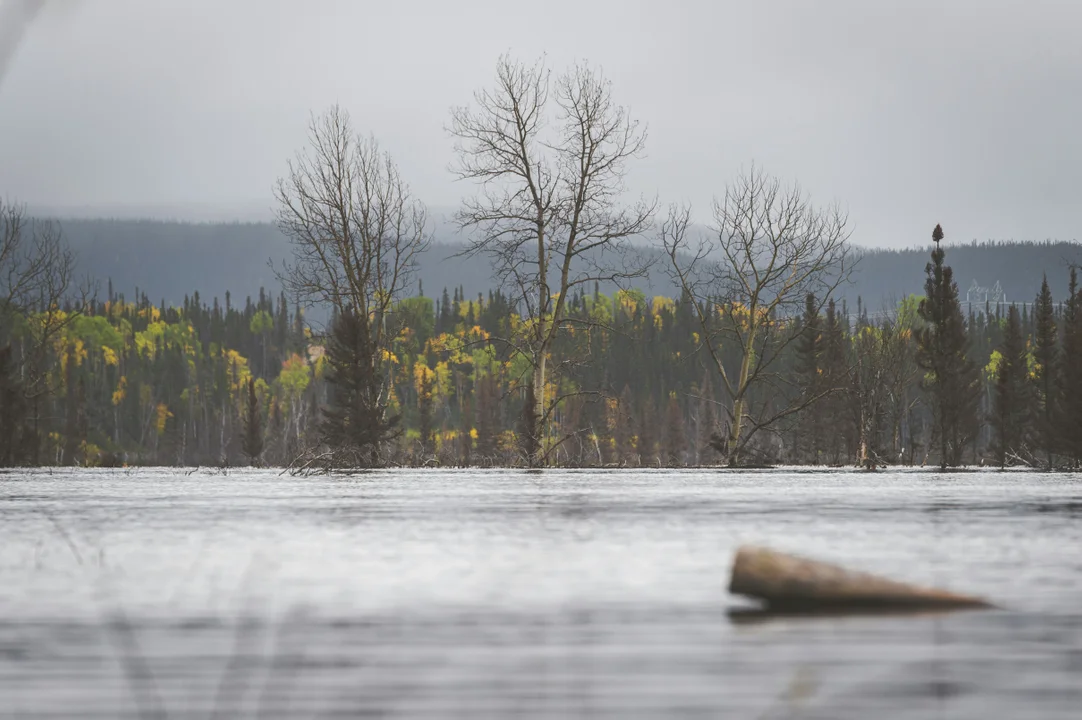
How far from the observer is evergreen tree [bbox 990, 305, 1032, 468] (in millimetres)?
84188

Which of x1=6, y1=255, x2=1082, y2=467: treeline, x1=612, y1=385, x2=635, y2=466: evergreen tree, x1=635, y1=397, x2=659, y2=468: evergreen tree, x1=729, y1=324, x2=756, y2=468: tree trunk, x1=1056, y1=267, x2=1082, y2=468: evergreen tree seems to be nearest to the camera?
x1=729, y1=324, x2=756, y2=468: tree trunk

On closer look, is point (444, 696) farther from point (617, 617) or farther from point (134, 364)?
point (134, 364)

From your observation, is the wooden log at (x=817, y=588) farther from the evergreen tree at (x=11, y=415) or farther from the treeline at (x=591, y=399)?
the evergreen tree at (x=11, y=415)

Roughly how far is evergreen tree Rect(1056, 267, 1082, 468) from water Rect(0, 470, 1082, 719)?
4532 centimetres

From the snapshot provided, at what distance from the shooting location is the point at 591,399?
27906 millimetres

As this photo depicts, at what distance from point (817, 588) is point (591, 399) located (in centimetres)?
2177

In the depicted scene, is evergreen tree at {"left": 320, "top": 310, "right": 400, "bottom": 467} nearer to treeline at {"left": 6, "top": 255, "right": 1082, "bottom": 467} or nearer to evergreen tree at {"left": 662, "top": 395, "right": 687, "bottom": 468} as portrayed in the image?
treeline at {"left": 6, "top": 255, "right": 1082, "bottom": 467}

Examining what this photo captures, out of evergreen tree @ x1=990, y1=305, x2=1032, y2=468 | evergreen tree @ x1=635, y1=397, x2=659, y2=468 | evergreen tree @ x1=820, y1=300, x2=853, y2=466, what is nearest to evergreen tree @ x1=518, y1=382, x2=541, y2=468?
evergreen tree @ x1=820, y1=300, x2=853, y2=466

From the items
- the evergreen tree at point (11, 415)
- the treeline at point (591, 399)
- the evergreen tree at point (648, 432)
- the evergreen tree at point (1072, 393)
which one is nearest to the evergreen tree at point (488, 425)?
the treeline at point (591, 399)

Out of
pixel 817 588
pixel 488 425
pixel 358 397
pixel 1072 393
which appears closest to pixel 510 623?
pixel 817 588

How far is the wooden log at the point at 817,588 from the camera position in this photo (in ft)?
19.6

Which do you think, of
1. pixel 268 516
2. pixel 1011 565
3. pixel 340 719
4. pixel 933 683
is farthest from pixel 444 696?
pixel 268 516

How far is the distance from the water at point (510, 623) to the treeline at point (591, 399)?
14.2 m

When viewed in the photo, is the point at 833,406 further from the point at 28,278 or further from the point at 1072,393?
the point at 28,278
